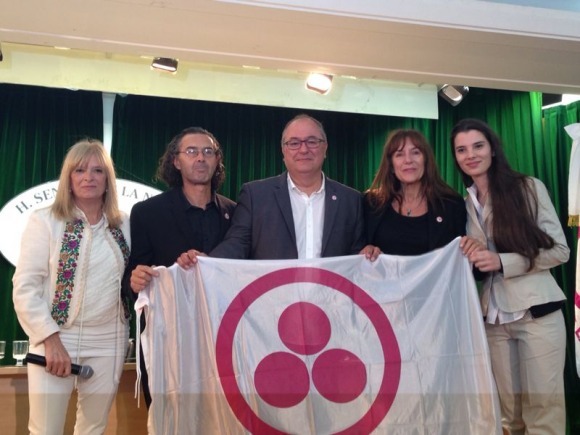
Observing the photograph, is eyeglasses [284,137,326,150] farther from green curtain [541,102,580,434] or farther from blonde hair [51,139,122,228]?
green curtain [541,102,580,434]

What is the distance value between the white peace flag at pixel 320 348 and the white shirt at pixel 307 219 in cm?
15

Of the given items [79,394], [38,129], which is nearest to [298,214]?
[79,394]

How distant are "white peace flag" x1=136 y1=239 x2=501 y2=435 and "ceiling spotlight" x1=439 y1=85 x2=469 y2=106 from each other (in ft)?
8.22

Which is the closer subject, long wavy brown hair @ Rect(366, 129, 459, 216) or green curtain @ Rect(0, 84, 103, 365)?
long wavy brown hair @ Rect(366, 129, 459, 216)

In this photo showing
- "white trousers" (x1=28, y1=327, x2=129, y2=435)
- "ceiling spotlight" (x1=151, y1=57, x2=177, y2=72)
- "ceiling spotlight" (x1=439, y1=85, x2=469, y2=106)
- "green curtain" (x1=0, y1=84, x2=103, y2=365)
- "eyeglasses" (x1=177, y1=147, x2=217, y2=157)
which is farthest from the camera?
"green curtain" (x1=0, y1=84, x2=103, y2=365)

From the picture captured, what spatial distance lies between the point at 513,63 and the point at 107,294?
7.49 feet

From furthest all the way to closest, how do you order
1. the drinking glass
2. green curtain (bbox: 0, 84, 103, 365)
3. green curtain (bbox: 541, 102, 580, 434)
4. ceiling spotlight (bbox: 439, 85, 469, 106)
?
green curtain (bbox: 0, 84, 103, 365) < ceiling spotlight (bbox: 439, 85, 469, 106) < green curtain (bbox: 541, 102, 580, 434) < the drinking glass

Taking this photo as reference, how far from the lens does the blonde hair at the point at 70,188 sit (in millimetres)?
2207

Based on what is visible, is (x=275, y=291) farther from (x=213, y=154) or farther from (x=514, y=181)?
(x=514, y=181)

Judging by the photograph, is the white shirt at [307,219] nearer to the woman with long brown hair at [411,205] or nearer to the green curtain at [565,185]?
the woman with long brown hair at [411,205]

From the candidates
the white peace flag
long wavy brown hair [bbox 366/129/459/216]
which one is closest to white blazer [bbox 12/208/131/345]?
the white peace flag

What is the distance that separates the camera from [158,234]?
231 centimetres

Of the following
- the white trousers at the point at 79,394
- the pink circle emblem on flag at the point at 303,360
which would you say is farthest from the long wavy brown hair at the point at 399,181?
the white trousers at the point at 79,394

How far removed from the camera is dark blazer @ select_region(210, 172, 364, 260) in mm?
2314
